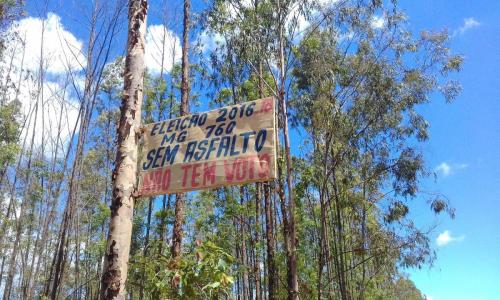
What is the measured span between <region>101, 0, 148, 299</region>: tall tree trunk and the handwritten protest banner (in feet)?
0.35

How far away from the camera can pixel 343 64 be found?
34.6 ft

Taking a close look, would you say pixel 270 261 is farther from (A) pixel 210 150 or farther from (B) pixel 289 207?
(A) pixel 210 150

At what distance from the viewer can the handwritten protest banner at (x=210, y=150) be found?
2.08m

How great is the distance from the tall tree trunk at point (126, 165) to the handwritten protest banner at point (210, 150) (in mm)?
105

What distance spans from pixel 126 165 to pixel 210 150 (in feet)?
1.42

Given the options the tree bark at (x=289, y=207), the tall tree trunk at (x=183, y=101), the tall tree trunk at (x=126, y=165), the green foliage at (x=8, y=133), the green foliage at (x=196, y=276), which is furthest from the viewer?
the green foliage at (x=8, y=133)

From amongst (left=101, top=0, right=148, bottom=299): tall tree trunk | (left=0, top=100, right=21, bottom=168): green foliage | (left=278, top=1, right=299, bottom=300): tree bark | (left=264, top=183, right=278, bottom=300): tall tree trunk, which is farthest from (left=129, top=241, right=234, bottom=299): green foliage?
(left=0, top=100, right=21, bottom=168): green foliage

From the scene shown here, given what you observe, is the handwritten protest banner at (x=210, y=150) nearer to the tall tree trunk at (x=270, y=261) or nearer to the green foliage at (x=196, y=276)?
the green foliage at (x=196, y=276)

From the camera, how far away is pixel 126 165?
220cm

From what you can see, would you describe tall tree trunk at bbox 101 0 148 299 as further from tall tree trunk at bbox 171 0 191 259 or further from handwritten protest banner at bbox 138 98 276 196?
tall tree trunk at bbox 171 0 191 259

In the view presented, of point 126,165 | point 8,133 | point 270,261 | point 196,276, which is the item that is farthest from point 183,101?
point 8,133

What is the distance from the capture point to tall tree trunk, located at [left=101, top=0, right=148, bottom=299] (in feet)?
6.54

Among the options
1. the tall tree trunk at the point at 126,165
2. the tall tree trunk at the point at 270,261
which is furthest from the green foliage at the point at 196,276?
the tall tree trunk at the point at 270,261

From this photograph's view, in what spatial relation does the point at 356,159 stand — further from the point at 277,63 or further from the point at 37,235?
the point at 37,235
